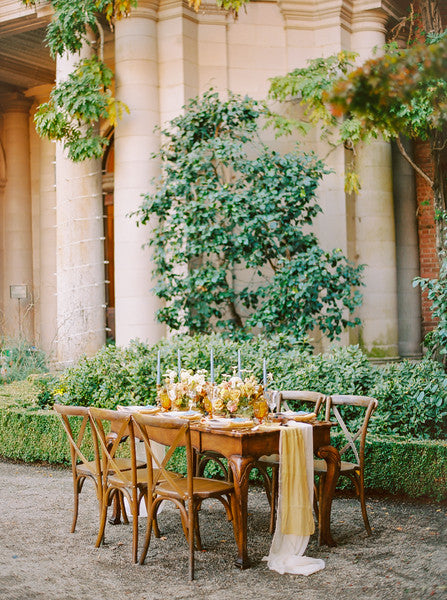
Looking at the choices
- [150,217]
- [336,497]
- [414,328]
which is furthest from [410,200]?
[336,497]

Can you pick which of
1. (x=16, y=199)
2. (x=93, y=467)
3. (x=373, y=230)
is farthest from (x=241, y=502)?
(x=16, y=199)

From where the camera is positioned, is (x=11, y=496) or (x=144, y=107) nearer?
(x=11, y=496)

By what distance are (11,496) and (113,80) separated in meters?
8.34

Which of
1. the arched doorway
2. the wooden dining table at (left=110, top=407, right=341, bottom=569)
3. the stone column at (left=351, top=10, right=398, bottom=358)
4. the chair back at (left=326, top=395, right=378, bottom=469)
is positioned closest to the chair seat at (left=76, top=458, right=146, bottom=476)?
the wooden dining table at (left=110, top=407, right=341, bottom=569)

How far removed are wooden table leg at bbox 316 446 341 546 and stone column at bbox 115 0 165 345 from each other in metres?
6.72

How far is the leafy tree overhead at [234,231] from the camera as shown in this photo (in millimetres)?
10711

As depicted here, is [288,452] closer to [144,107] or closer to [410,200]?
[144,107]

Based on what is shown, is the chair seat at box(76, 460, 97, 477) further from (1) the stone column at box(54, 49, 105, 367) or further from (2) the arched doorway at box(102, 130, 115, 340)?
(2) the arched doorway at box(102, 130, 115, 340)

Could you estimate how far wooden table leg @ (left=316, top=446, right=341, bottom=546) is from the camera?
550 cm

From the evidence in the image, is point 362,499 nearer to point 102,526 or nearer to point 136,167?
point 102,526

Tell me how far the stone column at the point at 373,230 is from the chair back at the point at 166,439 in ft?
25.3

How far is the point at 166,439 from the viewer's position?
5438mm

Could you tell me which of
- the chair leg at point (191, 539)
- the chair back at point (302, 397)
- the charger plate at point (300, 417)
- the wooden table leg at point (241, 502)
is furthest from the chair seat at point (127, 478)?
the chair back at point (302, 397)

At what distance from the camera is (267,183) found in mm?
10898
